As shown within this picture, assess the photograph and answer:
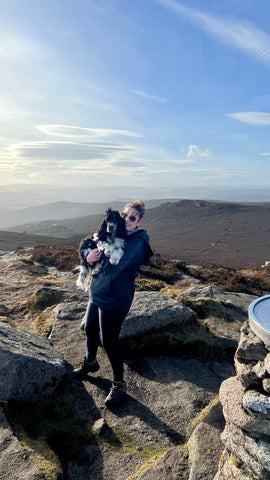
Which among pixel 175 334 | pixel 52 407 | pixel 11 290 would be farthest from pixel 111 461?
pixel 11 290

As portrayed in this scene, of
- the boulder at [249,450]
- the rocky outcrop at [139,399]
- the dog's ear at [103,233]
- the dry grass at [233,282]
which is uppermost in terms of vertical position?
the dog's ear at [103,233]

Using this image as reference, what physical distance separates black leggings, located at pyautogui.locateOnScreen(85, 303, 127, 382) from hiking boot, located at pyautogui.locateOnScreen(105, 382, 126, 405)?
0.08 metres

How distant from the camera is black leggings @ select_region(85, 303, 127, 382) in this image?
408 cm

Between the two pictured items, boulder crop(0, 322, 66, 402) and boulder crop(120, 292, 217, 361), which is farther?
boulder crop(120, 292, 217, 361)

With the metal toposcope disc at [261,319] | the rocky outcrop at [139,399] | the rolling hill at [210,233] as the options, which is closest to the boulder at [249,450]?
the rocky outcrop at [139,399]

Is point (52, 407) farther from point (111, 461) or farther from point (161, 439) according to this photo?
point (161, 439)

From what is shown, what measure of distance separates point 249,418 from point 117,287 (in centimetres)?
206

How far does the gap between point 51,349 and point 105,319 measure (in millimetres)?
1650

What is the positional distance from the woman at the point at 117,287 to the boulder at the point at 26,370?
866mm

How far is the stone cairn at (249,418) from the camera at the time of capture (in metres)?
2.51

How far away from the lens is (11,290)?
9664mm

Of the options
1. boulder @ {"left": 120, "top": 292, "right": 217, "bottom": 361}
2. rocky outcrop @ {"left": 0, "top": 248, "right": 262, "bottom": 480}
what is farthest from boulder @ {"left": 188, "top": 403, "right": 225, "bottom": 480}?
boulder @ {"left": 120, "top": 292, "right": 217, "bottom": 361}

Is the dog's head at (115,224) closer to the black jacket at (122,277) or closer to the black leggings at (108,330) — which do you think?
the black jacket at (122,277)

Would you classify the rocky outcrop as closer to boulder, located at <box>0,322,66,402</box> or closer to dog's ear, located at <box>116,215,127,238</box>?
boulder, located at <box>0,322,66,402</box>
